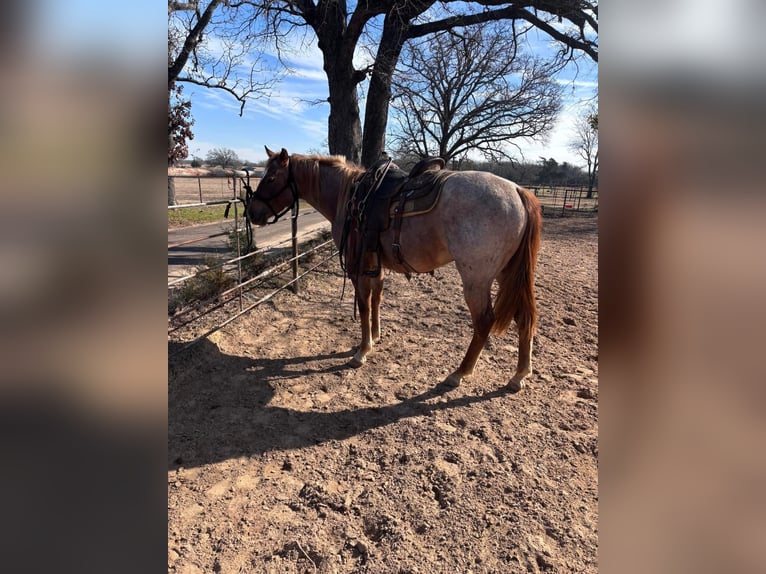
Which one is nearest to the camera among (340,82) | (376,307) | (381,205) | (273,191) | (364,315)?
(381,205)

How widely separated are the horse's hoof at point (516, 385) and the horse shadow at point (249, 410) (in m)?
0.06

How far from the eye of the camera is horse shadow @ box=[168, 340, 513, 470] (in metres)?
2.49

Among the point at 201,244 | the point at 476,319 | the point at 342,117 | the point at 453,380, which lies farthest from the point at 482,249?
the point at 201,244

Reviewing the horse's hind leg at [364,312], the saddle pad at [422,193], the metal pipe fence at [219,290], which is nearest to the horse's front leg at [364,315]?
the horse's hind leg at [364,312]

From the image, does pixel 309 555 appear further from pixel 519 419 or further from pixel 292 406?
pixel 519 419

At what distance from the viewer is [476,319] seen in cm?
319
